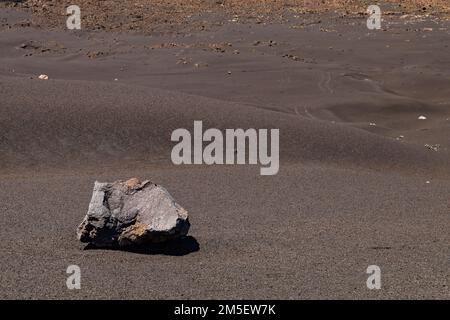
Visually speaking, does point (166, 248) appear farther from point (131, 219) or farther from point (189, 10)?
point (189, 10)

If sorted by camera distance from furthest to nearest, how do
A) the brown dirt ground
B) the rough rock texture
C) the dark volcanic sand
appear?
the brown dirt ground → the rough rock texture → the dark volcanic sand

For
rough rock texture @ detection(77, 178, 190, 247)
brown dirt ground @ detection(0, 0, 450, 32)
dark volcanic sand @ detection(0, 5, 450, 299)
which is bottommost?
dark volcanic sand @ detection(0, 5, 450, 299)

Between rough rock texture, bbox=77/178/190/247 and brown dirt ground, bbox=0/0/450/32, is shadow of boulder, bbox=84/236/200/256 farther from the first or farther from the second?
brown dirt ground, bbox=0/0/450/32

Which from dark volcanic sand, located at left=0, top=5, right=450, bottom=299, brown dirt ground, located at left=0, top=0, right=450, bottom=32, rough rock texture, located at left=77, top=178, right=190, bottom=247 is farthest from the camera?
brown dirt ground, located at left=0, top=0, right=450, bottom=32

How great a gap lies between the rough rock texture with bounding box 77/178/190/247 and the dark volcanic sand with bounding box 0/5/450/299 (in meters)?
0.12

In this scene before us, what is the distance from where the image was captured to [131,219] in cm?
471

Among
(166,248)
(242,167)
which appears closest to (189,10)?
(242,167)

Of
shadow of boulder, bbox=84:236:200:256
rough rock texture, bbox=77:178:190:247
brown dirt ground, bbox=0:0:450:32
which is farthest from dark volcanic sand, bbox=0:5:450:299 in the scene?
brown dirt ground, bbox=0:0:450:32

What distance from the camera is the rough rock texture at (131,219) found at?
15.4 ft

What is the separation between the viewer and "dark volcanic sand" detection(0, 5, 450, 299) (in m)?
4.41

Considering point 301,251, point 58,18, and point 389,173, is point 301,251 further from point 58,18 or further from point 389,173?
point 58,18

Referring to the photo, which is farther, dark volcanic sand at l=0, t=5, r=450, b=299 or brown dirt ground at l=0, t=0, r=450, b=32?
brown dirt ground at l=0, t=0, r=450, b=32
